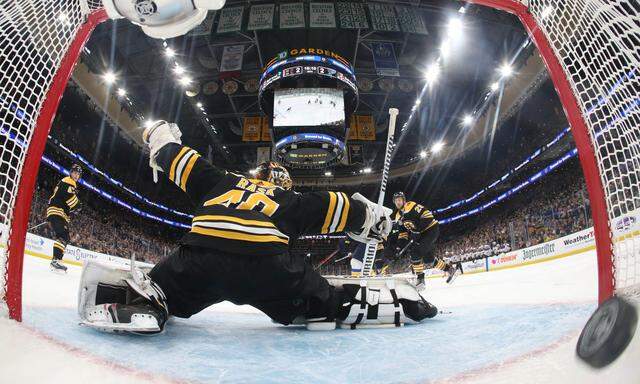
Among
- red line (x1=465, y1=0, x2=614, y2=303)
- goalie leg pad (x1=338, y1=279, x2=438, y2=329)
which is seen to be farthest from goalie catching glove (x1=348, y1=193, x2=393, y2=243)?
red line (x1=465, y1=0, x2=614, y2=303)

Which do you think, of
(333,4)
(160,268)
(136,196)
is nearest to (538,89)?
(333,4)

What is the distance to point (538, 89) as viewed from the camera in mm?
12078

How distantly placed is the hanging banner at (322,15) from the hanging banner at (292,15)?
0.99ft

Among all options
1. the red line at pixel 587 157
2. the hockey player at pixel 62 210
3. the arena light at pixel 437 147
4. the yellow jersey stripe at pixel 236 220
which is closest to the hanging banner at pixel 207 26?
the hockey player at pixel 62 210

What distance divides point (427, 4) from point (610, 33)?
951 cm

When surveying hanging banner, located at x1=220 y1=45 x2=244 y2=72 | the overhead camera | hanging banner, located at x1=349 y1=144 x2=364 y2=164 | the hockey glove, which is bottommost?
the hockey glove

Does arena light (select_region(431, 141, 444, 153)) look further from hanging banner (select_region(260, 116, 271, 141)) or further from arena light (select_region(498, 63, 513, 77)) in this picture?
hanging banner (select_region(260, 116, 271, 141))

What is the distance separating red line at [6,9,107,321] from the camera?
1.27 metres

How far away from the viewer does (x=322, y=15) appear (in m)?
8.41

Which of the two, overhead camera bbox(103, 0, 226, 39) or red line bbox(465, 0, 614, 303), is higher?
overhead camera bbox(103, 0, 226, 39)

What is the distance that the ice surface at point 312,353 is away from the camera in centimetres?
87

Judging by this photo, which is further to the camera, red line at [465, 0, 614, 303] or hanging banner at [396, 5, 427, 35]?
hanging banner at [396, 5, 427, 35]

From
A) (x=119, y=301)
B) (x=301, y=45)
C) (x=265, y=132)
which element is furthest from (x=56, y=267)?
(x=301, y=45)

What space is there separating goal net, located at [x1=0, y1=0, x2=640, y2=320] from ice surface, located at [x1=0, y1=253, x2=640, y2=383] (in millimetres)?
298
